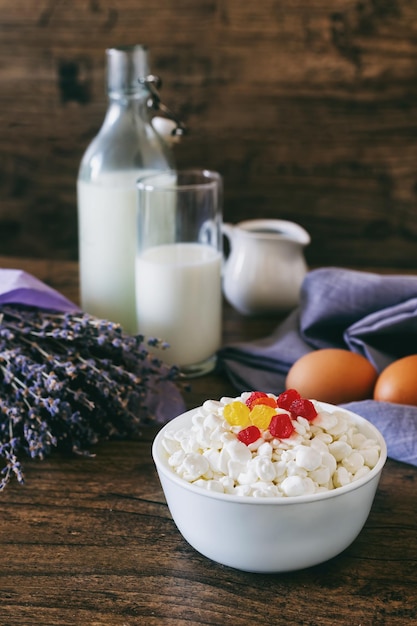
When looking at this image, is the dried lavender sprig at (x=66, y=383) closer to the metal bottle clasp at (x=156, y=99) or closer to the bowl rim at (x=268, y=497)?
the bowl rim at (x=268, y=497)

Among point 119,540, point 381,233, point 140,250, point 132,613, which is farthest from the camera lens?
point 381,233

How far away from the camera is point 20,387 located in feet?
3.62

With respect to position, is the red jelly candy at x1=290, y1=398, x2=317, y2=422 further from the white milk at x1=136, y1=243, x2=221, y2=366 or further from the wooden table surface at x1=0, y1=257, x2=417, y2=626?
the white milk at x1=136, y1=243, x2=221, y2=366

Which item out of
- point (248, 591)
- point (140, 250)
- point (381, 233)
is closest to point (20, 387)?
point (140, 250)

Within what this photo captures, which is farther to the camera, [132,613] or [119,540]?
[119,540]

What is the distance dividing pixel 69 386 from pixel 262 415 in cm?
37

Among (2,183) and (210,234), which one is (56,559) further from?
(2,183)

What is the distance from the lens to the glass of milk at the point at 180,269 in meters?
1.31

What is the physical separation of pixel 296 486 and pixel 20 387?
454 mm

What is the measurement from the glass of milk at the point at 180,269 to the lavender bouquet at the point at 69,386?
0.11 metres

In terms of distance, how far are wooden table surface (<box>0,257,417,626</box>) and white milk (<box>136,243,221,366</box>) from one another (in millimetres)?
328

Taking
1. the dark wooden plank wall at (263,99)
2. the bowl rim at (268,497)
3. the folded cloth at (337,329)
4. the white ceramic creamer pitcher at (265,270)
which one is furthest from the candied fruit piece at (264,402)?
the dark wooden plank wall at (263,99)

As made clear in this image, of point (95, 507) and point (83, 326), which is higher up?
point (83, 326)

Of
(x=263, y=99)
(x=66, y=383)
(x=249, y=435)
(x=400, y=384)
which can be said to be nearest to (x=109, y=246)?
(x=66, y=383)
